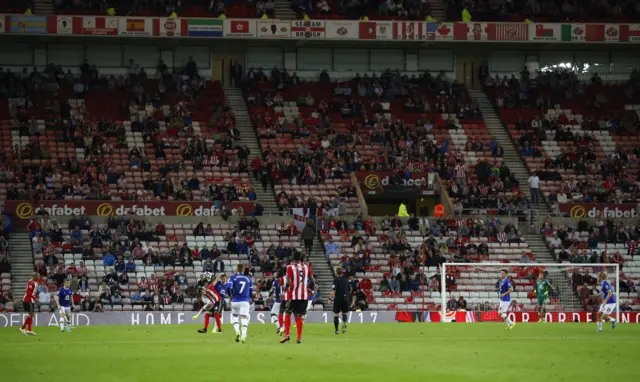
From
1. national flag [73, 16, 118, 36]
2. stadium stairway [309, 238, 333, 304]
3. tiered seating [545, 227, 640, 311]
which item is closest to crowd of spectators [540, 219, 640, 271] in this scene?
tiered seating [545, 227, 640, 311]

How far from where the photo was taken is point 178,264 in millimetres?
46125

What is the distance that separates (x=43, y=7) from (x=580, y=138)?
2951 cm

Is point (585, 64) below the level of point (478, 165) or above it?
above

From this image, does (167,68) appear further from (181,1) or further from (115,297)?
(115,297)

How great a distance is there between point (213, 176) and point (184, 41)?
478 inches

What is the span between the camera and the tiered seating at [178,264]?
44.1 meters

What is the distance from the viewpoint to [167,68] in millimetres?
61938

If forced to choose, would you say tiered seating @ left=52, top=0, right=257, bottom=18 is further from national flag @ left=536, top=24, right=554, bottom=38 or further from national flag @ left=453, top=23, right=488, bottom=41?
national flag @ left=536, top=24, right=554, bottom=38

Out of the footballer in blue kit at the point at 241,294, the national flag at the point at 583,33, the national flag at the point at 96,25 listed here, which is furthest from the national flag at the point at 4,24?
the footballer in blue kit at the point at 241,294

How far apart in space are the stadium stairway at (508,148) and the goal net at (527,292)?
8.35 meters

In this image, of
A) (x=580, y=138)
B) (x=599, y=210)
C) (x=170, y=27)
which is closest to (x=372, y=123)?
(x=580, y=138)

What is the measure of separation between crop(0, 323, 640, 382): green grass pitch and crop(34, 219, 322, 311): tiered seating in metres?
8.91

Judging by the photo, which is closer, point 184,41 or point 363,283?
point 363,283

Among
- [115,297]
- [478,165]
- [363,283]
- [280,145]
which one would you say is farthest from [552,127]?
[115,297]
